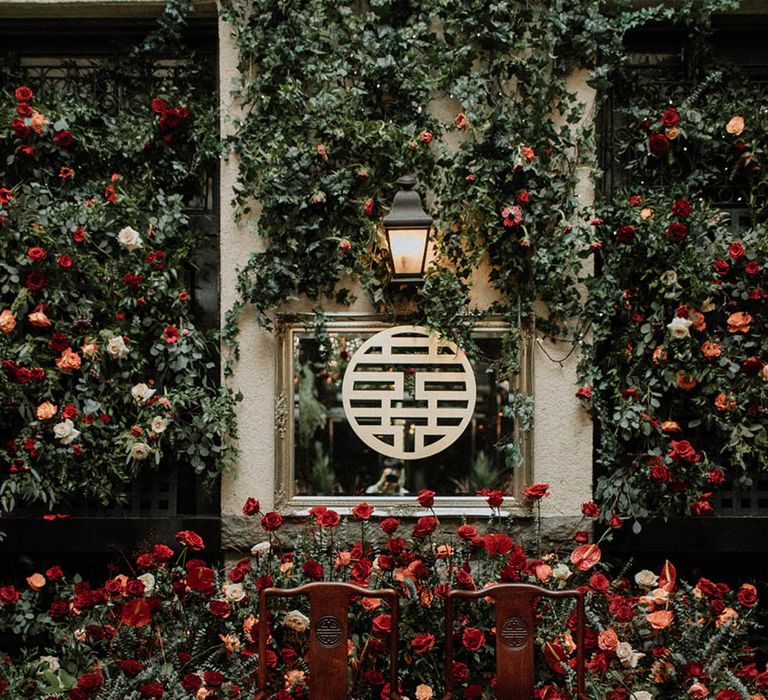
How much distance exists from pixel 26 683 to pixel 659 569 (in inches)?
114

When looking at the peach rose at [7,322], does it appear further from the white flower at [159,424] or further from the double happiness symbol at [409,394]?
the double happiness symbol at [409,394]

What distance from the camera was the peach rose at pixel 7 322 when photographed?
3.04m

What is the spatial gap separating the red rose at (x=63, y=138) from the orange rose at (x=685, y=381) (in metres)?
3.03

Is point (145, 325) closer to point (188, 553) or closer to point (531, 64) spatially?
point (188, 553)

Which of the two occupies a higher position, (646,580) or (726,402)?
(726,402)

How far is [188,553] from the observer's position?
3314 millimetres

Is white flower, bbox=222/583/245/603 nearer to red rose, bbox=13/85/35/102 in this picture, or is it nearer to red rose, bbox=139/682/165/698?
red rose, bbox=139/682/165/698

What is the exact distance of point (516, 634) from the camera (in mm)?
2393

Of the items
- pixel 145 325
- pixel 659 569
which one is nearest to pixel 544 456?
pixel 659 569

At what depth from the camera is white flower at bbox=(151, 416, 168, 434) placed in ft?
10.0

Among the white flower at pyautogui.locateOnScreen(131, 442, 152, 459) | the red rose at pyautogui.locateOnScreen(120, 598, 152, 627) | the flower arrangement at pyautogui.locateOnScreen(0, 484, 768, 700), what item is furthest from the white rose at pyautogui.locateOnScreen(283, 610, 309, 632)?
the white flower at pyautogui.locateOnScreen(131, 442, 152, 459)

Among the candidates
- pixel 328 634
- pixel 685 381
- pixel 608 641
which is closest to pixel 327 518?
pixel 328 634

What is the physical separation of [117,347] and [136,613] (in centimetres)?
114

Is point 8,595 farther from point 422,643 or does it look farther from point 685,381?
point 685,381
